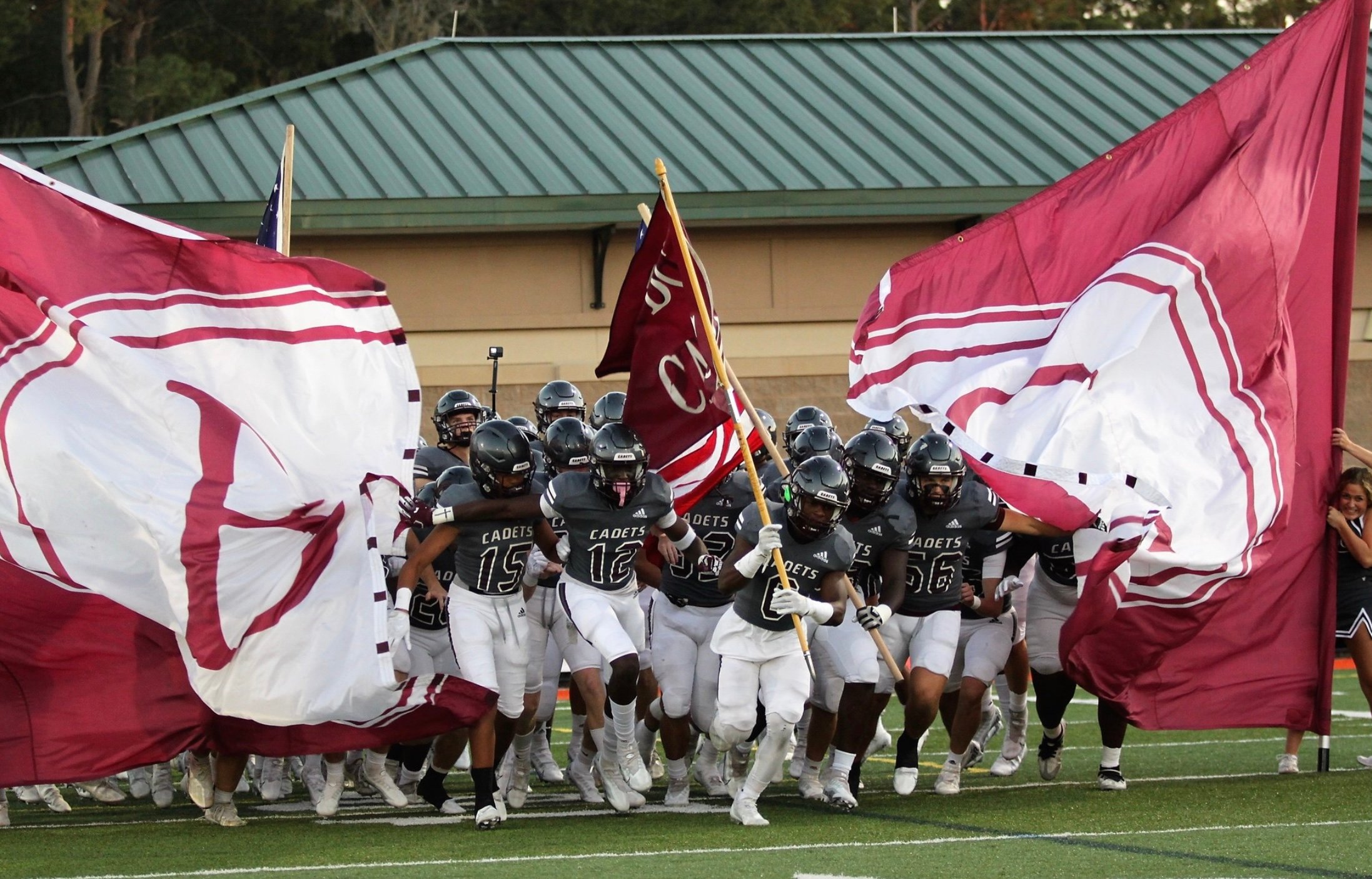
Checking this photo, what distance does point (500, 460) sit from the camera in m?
9.31

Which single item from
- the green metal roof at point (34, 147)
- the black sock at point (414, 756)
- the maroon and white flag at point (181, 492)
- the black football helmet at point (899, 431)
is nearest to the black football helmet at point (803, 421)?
the black football helmet at point (899, 431)

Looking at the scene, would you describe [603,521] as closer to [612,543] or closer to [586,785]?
[612,543]

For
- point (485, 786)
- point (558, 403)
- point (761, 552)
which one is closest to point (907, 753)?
point (761, 552)

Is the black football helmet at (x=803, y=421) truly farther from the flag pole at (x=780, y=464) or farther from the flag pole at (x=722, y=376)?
the flag pole at (x=722, y=376)

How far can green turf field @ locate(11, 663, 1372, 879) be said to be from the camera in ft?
24.7

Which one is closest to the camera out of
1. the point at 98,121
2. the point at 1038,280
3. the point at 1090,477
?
the point at 1090,477

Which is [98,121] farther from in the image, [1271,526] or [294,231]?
[1271,526]

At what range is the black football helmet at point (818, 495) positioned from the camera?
880 centimetres

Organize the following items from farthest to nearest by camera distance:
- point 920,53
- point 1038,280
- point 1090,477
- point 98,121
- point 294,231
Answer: point 98,121
point 920,53
point 294,231
point 1038,280
point 1090,477

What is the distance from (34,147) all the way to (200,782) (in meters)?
11.5

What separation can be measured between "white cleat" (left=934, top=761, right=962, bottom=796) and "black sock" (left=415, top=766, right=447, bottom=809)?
8.47 ft

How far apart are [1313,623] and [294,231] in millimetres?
9749

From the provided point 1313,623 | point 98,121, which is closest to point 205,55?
point 98,121

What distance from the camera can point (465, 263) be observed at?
56.9ft
